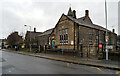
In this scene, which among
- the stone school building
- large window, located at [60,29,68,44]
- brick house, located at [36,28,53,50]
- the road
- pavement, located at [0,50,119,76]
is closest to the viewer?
pavement, located at [0,50,119,76]

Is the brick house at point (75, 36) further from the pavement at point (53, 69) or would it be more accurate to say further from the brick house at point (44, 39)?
the brick house at point (44, 39)

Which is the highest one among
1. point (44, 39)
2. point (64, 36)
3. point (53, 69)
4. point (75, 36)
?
point (64, 36)

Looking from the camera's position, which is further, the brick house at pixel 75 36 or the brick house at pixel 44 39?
the brick house at pixel 44 39

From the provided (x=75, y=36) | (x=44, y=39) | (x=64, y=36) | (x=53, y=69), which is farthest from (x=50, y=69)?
(x=44, y=39)

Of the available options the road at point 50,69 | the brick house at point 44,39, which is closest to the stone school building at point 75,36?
the road at point 50,69

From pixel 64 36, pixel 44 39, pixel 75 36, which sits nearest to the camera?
pixel 75 36

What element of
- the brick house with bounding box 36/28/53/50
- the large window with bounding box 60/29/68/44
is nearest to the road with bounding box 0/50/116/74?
the large window with bounding box 60/29/68/44

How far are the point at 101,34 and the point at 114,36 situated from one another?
13.5 metres

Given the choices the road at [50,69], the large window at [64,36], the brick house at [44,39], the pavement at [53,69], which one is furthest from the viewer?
the brick house at [44,39]

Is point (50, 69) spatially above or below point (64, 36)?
below

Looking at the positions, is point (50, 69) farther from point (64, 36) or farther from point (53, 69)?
point (64, 36)

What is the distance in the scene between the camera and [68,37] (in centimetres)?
2406

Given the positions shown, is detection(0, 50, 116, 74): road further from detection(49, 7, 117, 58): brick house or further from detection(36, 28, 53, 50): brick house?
detection(36, 28, 53, 50): brick house

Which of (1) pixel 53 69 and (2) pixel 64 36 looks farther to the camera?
(2) pixel 64 36
